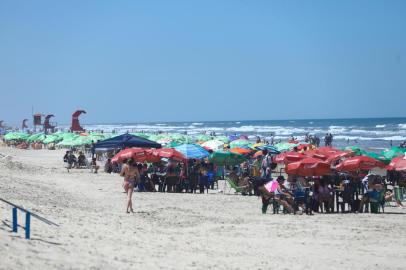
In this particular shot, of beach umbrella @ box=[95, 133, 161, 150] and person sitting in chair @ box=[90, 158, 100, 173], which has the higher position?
beach umbrella @ box=[95, 133, 161, 150]

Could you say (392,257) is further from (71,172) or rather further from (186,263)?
(71,172)

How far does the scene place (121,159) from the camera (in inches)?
765

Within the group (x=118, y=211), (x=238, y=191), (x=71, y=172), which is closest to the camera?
(x=118, y=211)

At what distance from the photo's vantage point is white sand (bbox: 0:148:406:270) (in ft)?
24.7

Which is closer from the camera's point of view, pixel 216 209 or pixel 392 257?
pixel 392 257

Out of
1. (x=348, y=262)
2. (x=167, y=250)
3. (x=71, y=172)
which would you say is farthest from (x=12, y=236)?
(x=71, y=172)

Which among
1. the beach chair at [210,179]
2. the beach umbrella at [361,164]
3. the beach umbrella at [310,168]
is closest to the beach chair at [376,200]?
the beach umbrella at [310,168]

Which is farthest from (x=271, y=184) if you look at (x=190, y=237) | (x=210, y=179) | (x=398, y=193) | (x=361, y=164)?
(x=210, y=179)

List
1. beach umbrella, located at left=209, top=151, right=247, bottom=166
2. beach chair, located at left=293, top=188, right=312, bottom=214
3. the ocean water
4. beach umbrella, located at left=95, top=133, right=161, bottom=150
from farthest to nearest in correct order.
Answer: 1. the ocean water
2. beach umbrella, located at left=95, top=133, right=161, bottom=150
3. beach umbrella, located at left=209, top=151, right=247, bottom=166
4. beach chair, located at left=293, top=188, right=312, bottom=214

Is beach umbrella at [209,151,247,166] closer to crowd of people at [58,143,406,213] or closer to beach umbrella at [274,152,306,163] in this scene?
crowd of people at [58,143,406,213]

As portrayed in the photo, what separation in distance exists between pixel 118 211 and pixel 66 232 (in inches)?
166

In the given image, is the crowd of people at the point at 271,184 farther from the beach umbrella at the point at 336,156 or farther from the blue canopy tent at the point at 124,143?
the beach umbrella at the point at 336,156

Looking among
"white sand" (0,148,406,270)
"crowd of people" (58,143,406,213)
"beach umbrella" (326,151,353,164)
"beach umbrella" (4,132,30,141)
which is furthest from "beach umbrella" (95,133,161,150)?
"beach umbrella" (4,132,30,141)

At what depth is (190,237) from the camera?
32.8 feet
